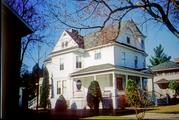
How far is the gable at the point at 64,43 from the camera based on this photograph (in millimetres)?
4426

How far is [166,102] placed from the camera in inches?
154

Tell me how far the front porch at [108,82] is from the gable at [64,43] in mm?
457

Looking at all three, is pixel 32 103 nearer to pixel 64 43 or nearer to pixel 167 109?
pixel 64 43

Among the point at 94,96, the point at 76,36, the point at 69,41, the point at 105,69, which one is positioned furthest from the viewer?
the point at 76,36

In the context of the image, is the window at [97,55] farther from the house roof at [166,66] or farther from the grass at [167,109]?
the grass at [167,109]

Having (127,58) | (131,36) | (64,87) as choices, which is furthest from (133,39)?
(64,87)

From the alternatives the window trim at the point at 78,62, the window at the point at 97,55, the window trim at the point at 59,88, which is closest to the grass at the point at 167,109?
the window at the point at 97,55

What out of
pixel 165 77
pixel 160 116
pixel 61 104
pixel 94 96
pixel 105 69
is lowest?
pixel 160 116

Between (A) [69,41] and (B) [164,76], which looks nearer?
(B) [164,76]

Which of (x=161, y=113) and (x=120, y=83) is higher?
(x=120, y=83)

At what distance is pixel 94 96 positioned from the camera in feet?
14.0

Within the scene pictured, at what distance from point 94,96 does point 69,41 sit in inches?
36.3

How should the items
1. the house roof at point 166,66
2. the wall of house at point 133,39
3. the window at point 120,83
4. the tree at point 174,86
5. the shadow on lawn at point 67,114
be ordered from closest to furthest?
1. the tree at point 174,86
2. the house roof at point 166,66
3. the shadow on lawn at point 67,114
4. the window at point 120,83
5. the wall of house at point 133,39

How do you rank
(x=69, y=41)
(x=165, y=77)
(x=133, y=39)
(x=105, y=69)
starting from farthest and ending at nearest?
(x=69, y=41), (x=133, y=39), (x=105, y=69), (x=165, y=77)
